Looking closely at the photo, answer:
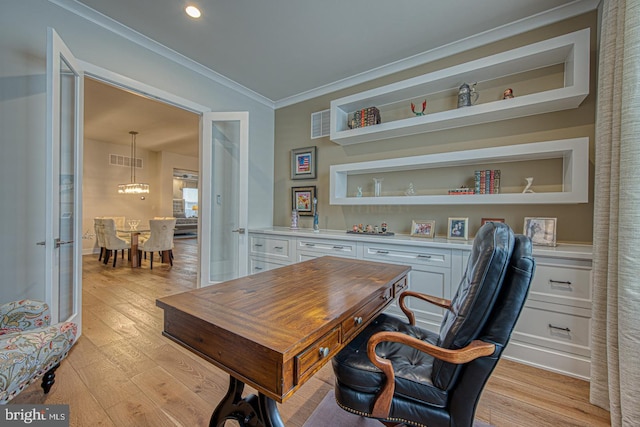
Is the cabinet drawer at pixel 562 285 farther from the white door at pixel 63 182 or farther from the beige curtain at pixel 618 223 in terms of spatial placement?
the white door at pixel 63 182

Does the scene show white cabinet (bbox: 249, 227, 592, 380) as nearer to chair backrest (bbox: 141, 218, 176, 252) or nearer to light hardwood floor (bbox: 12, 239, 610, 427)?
light hardwood floor (bbox: 12, 239, 610, 427)

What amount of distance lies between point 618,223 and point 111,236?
272 inches

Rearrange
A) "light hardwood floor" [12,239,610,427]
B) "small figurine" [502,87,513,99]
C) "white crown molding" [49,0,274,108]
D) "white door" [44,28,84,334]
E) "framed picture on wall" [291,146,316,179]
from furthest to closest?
"framed picture on wall" [291,146,316,179] < "small figurine" [502,87,513,99] < "white crown molding" [49,0,274,108] < "white door" [44,28,84,334] < "light hardwood floor" [12,239,610,427]

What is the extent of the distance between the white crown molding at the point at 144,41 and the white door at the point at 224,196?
0.56m

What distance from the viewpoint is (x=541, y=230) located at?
2213 millimetres

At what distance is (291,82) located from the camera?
358cm

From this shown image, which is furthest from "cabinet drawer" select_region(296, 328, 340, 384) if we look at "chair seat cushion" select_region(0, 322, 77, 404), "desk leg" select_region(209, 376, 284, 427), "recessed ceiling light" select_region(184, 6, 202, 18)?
"recessed ceiling light" select_region(184, 6, 202, 18)

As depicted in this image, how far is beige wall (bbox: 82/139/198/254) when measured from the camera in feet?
22.1

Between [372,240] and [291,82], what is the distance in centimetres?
247

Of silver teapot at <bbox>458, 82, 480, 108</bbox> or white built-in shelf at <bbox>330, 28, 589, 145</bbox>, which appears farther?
silver teapot at <bbox>458, 82, 480, 108</bbox>

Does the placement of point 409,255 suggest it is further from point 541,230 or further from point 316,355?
point 316,355

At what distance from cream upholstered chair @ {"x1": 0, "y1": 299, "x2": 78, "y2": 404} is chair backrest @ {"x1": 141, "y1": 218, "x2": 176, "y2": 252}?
353cm

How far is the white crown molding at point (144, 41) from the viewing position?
2.28 metres

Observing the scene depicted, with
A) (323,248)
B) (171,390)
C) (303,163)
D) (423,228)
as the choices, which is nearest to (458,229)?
(423,228)
